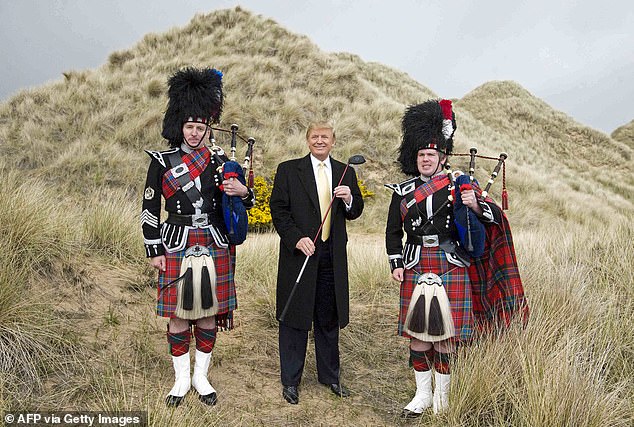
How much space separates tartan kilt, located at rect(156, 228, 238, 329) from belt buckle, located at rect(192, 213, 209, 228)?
28 millimetres

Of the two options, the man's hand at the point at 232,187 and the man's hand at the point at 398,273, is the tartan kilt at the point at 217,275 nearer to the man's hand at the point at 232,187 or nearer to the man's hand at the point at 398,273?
the man's hand at the point at 232,187

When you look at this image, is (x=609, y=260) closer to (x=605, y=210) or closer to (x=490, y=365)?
(x=490, y=365)

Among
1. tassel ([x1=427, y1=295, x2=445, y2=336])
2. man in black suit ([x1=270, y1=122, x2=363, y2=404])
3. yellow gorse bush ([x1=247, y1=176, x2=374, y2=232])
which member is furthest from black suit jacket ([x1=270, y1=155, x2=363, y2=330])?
yellow gorse bush ([x1=247, y1=176, x2=374, y2=232])

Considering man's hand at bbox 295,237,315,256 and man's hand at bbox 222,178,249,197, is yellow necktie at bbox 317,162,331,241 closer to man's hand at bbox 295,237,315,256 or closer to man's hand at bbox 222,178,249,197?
man's hand at bbox 295,237,315,256

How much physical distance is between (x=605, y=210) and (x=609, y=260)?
1249 centimetres

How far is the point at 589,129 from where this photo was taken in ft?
103

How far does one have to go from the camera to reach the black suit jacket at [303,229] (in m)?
3.42

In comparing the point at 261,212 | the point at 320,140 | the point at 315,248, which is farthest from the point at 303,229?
the point at 261,212

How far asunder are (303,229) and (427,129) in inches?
44.1

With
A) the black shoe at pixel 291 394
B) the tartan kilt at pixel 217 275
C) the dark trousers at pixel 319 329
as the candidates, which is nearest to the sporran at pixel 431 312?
the dark trousers at pixel 319 329

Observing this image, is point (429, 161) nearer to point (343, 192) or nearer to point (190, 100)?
point (343, 192)

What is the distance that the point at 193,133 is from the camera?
323cm

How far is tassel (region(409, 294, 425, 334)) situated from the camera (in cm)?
307

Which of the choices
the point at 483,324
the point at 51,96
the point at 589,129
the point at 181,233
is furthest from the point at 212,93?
the point at 589,129
